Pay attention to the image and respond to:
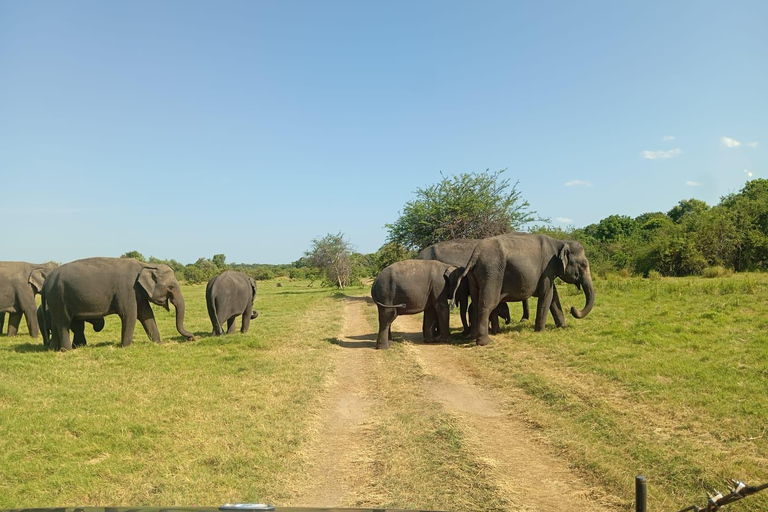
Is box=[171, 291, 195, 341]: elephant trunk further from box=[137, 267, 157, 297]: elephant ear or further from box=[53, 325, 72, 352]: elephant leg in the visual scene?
box=[53, 325, 72, 352]: elephant leg

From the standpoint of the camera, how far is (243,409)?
8.12 meters

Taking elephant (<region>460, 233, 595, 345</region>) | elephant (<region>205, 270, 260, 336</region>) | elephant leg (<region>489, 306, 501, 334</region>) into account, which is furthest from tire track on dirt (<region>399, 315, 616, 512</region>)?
elephant (<region>205, 270, 260, 336</region>)

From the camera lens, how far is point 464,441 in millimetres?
6785

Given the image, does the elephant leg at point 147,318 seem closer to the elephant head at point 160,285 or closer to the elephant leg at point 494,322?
the elephant head at point 160,285

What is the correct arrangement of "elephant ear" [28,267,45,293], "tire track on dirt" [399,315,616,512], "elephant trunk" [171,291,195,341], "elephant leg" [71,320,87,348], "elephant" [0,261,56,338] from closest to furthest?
1. "tire track on dirt" [399,315,616,512]
2. "elephant leg" [71,320,87,348]
3. "elephant trunk" [171,291,195,341]
4. "elephant" [0,261,56,338]
5. "elephant ear" [28,267,45,293]

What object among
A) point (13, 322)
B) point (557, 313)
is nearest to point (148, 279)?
point (13, 322)

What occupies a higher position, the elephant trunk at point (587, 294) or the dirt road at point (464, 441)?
the elephant trunk at point (587, 294)

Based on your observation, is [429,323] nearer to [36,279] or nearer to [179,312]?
[179,312]

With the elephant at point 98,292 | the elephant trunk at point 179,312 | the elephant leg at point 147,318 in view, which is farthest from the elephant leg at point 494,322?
the elephant leg at point 147,318

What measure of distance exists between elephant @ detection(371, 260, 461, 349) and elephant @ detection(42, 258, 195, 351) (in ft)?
19.2

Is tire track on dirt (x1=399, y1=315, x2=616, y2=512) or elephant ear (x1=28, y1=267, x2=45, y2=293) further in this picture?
elephant ear (x1=28, y1=267, x2=45, y2=293)

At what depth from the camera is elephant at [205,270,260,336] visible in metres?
14.9

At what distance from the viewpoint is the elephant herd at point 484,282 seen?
13656 millimetres

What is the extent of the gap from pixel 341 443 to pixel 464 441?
5.32 feet
